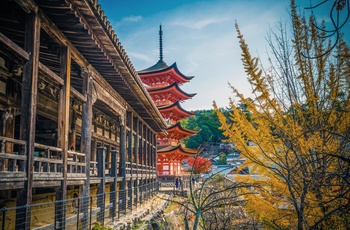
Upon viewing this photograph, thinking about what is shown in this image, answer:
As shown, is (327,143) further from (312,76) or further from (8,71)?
(8,71)

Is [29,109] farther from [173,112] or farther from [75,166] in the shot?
[173,112]

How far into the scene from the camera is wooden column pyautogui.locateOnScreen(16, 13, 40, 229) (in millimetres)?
4664

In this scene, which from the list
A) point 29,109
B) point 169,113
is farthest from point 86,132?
point 169,113

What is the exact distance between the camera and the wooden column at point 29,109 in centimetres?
466

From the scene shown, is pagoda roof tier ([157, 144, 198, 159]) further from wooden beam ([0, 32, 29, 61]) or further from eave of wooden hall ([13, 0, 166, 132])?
wooden beam ([0, 32, 29, 61])

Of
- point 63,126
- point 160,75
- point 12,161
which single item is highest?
point 160,75

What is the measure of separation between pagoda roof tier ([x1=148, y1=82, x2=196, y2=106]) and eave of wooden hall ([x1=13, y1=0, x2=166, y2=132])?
71.4ft

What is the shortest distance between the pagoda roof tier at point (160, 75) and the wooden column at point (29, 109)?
1122 inches

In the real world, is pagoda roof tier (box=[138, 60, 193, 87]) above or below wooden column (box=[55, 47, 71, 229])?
above

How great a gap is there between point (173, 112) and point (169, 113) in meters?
0.48

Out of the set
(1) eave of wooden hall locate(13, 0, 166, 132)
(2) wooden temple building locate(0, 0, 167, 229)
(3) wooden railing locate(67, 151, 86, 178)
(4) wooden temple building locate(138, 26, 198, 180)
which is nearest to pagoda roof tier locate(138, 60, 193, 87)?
(4) wooden temple building locate(138, 26, 198, 180)

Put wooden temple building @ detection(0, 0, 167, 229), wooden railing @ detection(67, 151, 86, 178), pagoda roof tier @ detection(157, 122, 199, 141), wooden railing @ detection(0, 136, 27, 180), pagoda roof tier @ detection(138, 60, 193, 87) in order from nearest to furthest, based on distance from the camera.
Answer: wooden railing @ detection(0, 136, 27, 180)
wooden temple building @ detection(0, 0, 167, 229)
wooden railing @ detection(67, 151, 86, 178)
pagoda roof tier @ detection(157, 122, 199, 141)
pagoda roof tier @ detection(138, 60, 193, 87)

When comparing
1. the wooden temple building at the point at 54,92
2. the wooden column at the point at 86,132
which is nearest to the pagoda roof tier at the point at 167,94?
the wooden temple building at the point at 54,92

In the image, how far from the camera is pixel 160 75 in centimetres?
3419
